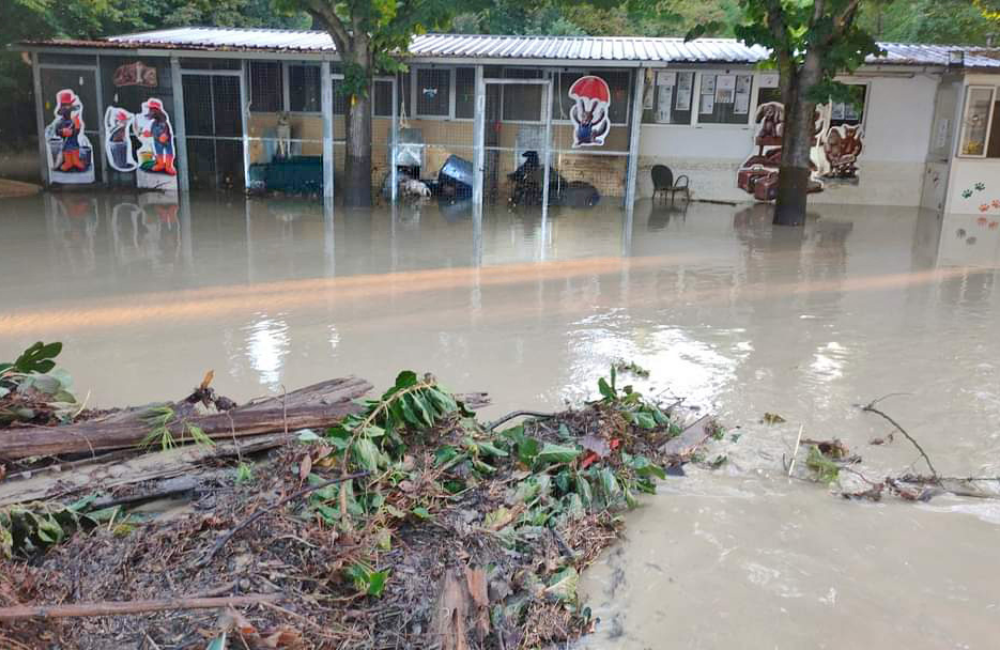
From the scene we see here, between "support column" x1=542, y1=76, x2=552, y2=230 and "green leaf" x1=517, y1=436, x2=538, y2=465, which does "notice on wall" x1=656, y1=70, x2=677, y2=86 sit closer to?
"support column" x1=542, y1=76, x2=552, y2=230

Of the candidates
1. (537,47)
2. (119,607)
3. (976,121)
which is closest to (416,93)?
(537,47)

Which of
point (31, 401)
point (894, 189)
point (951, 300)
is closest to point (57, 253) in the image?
point (31, 401)

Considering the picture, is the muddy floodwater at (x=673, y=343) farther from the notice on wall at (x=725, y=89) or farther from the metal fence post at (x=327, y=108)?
the notice on wall at (x=725, y=89)

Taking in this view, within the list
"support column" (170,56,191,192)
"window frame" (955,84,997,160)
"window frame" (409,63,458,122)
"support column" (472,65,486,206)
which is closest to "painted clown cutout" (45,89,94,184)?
"support column" (170,56,191,192)

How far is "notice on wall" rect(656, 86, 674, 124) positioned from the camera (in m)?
17.0

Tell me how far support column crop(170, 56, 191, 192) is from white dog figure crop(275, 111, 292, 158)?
83.0 inches

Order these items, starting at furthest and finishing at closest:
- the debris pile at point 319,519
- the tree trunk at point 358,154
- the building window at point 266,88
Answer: the building window at point 266,88, the tree trunk at point 358,154, the debris pile at point 319,519

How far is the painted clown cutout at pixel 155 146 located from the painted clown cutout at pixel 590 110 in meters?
8.11

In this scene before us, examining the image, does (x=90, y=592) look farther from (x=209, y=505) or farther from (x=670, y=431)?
(x=670, y=431)

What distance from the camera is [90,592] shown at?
2781 mm

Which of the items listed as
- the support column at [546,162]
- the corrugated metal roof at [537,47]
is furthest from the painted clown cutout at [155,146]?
the support column at [546,162]

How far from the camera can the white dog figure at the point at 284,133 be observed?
1752 cm

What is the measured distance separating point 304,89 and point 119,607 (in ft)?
54.7

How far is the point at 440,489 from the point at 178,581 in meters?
1.16
